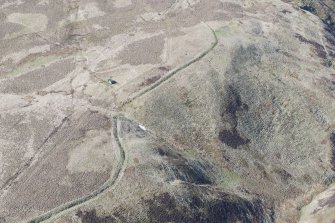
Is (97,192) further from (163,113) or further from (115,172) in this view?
(163,113)

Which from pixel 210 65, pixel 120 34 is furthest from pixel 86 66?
pixel 210 65

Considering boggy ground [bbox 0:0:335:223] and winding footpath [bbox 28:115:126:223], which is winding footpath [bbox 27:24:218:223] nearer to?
winding footpath [bbox 28:115:126:223]

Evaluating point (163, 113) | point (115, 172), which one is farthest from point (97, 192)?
point (163, 113)

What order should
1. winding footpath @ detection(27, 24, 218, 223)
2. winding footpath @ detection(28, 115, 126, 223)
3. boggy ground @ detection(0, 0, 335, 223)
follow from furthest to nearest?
1. boggy ground @ detection(0, 0, 335, 223)
2. winding footpath @ detection(27, 24, 218, 223)
3. winding footpath @ detection(28, 115, 126, 223)

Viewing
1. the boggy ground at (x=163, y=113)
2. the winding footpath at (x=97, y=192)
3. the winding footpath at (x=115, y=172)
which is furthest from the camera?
the boggy ground at (x=163, y=113)

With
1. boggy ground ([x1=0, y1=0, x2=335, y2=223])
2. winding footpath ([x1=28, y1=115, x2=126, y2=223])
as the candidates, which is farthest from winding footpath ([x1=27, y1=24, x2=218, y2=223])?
boggy ground ([x1=0, y1=0, x2=335, y2=223])

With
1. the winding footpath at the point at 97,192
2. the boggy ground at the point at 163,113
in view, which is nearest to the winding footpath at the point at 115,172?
the winding footpath at the point at 97,192

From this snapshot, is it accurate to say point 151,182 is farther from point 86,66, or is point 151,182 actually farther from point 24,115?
point 86,66

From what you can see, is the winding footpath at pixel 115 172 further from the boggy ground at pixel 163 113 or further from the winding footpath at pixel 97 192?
the boggy ground at pixel 163 113
